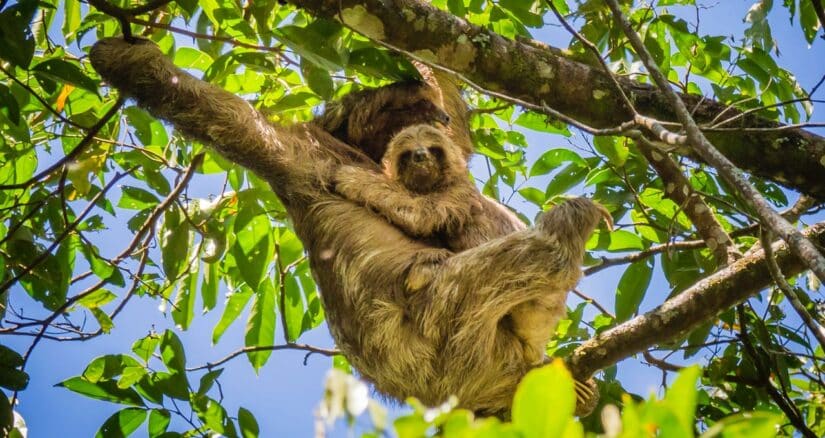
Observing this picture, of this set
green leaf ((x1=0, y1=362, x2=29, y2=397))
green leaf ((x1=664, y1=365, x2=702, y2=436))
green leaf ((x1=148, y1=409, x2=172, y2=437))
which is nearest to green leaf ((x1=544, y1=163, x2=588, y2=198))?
green leaf ((x1=148, y1=409, x2=172, y2=437))

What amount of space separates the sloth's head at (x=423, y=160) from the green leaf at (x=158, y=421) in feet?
→ 8.54

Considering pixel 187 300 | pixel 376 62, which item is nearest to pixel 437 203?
pixel 376 62

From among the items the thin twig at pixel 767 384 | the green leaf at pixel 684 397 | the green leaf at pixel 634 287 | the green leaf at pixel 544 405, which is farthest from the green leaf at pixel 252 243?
the green leaf at pixel 684 397

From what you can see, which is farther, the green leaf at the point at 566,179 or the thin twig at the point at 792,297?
the green leaf at the point at 566,179

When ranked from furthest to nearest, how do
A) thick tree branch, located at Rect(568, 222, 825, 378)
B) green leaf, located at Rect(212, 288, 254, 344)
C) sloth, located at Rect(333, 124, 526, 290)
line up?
1. green leaf, located at Rect(212, 288, 254, 344)
2. sloth, located at Rect(333, 124, 526, 290)
3. thick tree branch, located at Rect(568, 222, 825, 378)

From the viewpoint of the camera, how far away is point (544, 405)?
5.74ft

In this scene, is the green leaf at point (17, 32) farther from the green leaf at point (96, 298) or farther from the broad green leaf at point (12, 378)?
the green leaf at point (96, 298)

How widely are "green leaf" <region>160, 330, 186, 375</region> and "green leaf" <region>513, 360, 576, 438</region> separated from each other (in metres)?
4.30

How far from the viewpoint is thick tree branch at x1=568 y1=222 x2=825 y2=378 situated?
4.90 m

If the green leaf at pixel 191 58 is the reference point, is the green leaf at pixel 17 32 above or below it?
below

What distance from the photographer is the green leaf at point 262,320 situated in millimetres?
7082

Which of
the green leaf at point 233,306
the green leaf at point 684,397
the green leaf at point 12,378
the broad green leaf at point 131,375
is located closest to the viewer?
the green leaf at point 684,397

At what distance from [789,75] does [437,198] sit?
11.2 ft

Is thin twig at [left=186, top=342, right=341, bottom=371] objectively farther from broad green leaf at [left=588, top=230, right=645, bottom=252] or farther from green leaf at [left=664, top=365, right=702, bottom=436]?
green leaf at [left=664, top=365, right=702, bottom=436]
